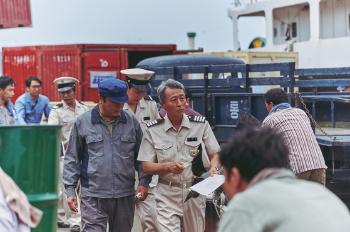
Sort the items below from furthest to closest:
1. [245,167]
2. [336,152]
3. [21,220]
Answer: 1. [336,152]
2. [21,220]
3. [245,167]

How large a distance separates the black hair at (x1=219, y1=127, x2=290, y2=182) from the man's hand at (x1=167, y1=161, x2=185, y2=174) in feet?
9.88

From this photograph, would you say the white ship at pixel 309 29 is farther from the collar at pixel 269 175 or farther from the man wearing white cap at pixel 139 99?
the collar at pixel 269 175

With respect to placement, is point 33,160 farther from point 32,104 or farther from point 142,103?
point 32,104

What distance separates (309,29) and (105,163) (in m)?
16.3

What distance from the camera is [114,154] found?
6.19 m

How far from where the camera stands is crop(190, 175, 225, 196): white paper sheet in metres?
5.78

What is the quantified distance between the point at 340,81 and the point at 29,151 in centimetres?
582

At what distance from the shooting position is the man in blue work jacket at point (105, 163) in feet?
20.2

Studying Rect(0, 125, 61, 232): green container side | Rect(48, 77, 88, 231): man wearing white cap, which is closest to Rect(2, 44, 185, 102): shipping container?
Rect(48, 77, 88, 231): man wearing white cap

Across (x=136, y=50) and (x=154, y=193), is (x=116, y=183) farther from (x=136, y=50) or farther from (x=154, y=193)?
(x=136, y=50)

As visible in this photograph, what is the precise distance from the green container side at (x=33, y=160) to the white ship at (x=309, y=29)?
49.8 feet

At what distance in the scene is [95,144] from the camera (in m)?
6.17

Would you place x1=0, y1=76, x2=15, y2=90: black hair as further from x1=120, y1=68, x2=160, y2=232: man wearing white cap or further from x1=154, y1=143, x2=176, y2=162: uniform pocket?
x1=154, y1=143, x2=176, y2=162: uniform pocket

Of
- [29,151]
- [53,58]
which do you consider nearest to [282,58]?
[53,58]
